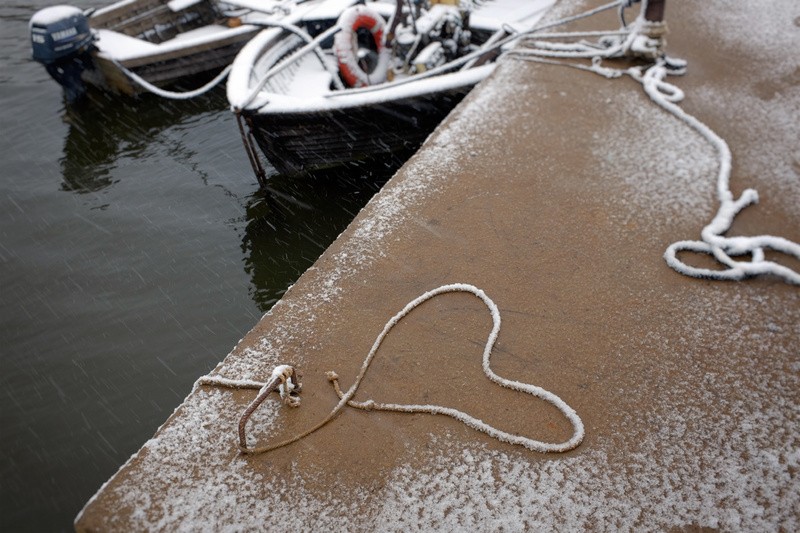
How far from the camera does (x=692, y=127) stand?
318 cm

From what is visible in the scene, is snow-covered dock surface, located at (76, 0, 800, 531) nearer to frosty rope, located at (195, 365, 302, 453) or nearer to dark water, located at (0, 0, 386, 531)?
frosty rope, located at (195, 365, 302, 453)

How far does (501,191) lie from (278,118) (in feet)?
9.38

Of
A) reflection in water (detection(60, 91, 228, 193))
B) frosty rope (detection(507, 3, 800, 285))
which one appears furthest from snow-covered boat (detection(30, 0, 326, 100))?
frosty rope (detection(507, 3, 800, 285))

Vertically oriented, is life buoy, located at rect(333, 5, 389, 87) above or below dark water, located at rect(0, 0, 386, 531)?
above

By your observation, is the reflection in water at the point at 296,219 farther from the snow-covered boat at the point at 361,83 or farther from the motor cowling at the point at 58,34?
the motor cowling at the point at 58,34

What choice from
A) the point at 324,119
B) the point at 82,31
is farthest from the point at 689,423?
the point at 82,31

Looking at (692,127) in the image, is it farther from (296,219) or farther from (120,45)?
(120,45)

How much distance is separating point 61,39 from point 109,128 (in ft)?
3.83

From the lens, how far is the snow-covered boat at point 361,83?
4754mm

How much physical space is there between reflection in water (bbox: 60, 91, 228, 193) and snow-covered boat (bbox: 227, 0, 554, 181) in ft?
5.36

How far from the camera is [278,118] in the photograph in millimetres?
4848

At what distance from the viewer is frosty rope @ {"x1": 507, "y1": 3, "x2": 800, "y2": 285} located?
7.29 ft

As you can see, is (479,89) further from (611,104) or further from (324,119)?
(324,119)

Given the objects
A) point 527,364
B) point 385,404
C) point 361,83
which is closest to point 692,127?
point 527,364
